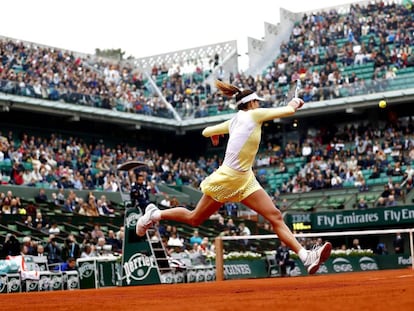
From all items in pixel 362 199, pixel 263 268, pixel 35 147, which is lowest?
pixel 263 268

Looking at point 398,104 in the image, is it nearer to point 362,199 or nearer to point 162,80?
point 362,199

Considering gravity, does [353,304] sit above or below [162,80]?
below

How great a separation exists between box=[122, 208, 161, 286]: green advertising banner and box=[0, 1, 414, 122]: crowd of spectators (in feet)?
50.6

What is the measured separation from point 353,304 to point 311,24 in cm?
3796

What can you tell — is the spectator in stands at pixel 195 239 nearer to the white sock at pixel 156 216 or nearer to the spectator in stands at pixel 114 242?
the spectator in stands at pixel 114 242

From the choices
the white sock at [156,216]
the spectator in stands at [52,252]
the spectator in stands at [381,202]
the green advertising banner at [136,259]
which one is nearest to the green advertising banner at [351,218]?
the spectator in stands at [381,202]

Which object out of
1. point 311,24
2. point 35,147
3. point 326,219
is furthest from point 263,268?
point 311,24

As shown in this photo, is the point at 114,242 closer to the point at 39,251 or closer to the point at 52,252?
the point at 52,252

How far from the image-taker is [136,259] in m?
18.1

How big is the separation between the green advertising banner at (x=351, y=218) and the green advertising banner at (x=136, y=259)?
14.4m

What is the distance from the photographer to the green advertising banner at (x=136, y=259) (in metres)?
17.9

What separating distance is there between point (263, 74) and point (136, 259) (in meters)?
25.0

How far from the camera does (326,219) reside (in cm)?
3231

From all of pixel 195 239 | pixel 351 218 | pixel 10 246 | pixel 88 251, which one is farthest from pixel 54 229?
pixel 351 218
